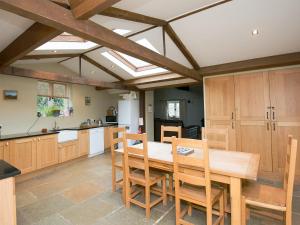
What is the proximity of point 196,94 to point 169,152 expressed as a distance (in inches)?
287

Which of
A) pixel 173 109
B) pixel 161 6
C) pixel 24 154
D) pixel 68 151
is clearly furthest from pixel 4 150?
pixel 173 109

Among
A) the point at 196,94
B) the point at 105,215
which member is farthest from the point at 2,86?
the point at 196,94

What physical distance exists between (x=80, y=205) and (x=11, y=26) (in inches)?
101

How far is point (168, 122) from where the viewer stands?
26.0 feet

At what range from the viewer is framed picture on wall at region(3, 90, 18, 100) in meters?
3.90

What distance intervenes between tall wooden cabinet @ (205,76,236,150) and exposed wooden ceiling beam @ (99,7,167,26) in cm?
188

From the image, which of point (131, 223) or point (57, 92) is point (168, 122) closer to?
point (57, 92)

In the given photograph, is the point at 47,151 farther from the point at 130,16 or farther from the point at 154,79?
the point at 130,16

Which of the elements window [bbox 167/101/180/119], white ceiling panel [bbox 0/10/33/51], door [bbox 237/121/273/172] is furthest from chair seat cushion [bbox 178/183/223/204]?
window [bbox 167/101/180/119]

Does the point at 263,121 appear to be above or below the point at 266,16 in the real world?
below

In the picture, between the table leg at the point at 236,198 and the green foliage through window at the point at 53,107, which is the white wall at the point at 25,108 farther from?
the table leg at the point at 236,198

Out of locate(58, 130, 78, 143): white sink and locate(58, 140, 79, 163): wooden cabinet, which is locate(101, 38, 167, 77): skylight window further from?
locate(58, 140, 79, 163): wooden cabinet

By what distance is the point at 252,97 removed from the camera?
3.64 metres

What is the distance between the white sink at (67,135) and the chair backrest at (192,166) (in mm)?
3474
